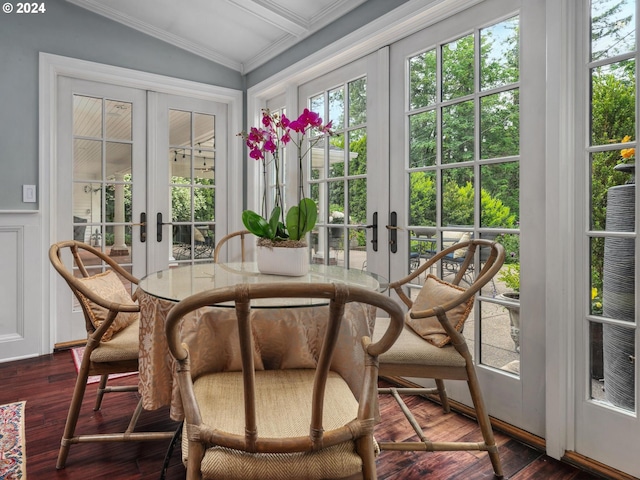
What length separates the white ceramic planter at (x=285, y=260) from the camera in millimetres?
1772

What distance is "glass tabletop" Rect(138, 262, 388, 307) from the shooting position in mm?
1390

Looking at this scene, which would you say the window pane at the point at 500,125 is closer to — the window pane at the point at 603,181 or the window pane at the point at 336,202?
the window pane at the point at 603,181

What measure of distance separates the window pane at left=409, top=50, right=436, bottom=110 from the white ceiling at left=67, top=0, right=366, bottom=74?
626 mm

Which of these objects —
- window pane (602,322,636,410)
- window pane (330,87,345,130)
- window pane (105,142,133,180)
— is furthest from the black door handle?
window pane (105,142,133,180)

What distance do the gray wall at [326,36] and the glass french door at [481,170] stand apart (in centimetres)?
27

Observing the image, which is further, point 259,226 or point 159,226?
point 159,226

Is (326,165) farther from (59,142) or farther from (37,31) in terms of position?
(37,31)

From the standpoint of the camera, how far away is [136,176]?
11.8 feet

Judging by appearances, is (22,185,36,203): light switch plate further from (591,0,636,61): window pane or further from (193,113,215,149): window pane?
(591,0,636,61): window pane

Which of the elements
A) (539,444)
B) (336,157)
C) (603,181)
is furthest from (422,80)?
(539,444)

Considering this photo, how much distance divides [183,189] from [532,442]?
3235 mm

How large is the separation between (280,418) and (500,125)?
1730mm

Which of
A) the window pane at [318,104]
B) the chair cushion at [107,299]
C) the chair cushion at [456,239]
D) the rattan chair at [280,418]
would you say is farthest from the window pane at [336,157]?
the rattan chair at [280,418]

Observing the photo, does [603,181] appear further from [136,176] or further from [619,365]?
[136,176]
